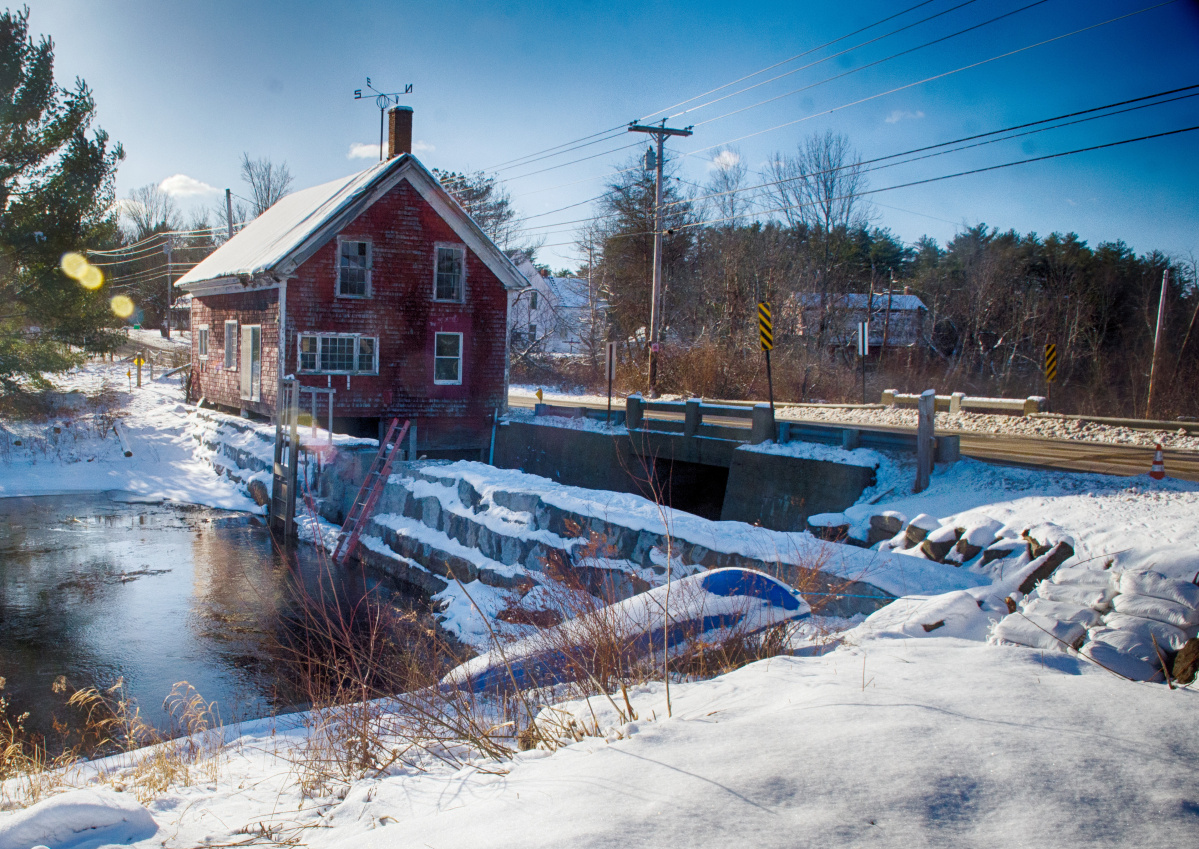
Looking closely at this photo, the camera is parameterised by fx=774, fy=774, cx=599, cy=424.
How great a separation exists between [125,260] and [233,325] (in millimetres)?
48814

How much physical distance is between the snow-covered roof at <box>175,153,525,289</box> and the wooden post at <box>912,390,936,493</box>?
12.9 m

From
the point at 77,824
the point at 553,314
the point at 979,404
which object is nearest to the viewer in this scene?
the point at 77,824

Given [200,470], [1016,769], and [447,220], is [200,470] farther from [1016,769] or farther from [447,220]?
[1016,769]

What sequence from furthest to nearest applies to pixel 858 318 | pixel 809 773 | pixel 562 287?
pixel 562 287
pixel 858 318
pixel 809 773

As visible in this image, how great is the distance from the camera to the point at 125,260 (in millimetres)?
61469

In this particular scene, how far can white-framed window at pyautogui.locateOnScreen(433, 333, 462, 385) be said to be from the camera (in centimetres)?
2058

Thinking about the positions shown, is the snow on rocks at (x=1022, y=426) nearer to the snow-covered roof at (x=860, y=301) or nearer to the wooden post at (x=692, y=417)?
the wooden post at (x=692, y=417)

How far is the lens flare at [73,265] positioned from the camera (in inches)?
813

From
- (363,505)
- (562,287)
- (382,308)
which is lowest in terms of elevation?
(363,505)

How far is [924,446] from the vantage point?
36.1 feet

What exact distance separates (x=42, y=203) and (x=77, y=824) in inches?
874

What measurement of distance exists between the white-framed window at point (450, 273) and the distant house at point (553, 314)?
22.7 meters

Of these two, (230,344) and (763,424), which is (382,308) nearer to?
(230,344)

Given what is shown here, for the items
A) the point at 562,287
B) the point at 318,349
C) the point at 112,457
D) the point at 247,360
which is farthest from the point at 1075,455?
the point at 562,287
